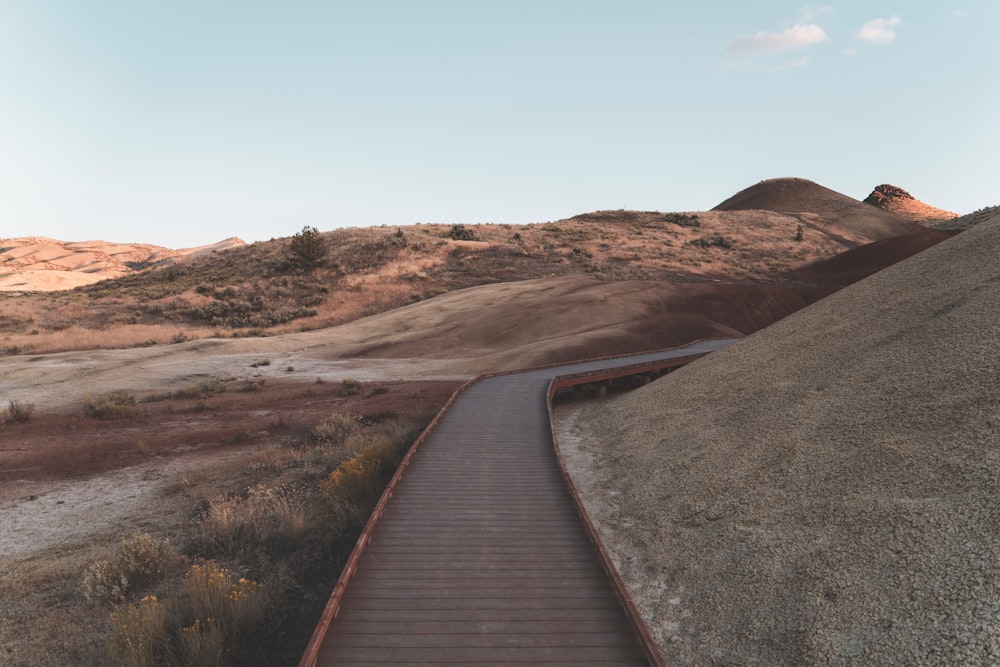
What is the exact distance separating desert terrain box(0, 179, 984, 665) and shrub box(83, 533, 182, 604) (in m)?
0.26

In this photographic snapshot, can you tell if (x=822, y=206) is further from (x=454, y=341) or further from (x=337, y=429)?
(x=337, y=429)

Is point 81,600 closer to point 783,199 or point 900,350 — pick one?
point 900,350

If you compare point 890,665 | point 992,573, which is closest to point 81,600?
point 890,665

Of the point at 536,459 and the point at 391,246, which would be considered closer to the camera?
the point at 536,459

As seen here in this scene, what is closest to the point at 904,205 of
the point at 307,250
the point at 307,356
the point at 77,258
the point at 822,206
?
the point at 822,206

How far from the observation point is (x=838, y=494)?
818cm

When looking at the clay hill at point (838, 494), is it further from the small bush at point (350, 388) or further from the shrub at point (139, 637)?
the small bush at point (350, 388)

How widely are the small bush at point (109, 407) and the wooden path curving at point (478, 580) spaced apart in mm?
14135

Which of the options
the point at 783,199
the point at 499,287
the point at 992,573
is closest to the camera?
the point at 992,573

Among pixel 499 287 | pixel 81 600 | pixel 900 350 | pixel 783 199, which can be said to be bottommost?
pixel 81 600

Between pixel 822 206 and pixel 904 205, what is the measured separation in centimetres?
2644

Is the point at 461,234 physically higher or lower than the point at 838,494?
→ higher

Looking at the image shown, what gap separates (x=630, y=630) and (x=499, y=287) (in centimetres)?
4134

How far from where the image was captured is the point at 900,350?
11555 mm
